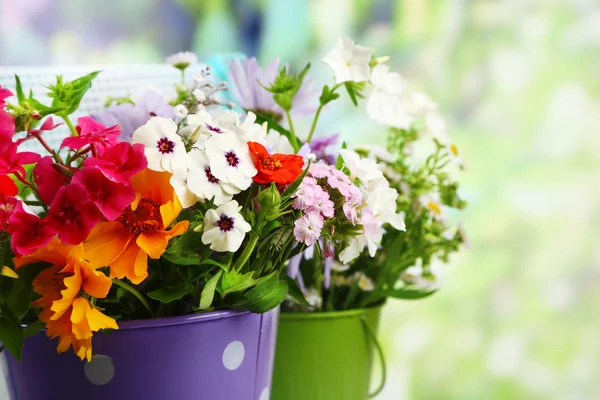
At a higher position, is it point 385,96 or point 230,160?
point 385,96

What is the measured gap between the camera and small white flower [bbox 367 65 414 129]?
70cm

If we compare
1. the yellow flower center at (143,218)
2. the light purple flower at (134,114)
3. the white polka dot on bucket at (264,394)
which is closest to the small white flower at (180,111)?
the light purple flower at (134,114)

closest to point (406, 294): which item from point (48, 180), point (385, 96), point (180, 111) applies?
point (385, 96)

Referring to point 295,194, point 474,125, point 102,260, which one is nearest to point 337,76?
point 295,194

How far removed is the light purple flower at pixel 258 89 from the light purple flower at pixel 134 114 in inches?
3.1

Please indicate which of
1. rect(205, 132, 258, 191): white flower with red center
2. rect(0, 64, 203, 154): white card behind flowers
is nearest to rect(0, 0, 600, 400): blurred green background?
rect(0, 64, 203, 154): white card behind flowers

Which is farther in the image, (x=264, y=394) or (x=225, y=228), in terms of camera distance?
(x=264, y=394)

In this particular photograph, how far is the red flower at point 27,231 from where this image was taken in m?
0.47

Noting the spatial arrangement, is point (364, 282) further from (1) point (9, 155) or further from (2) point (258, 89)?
(1) point (9, 155)

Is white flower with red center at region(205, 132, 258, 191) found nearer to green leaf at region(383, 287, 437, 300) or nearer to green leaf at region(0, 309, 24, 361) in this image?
green leaf at region(0, 309, 24, 361)

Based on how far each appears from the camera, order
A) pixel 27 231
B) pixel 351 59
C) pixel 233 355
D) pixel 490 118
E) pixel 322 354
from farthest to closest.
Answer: pixel 490 118
pixel 322 354
pixel 351 59
pixel 233 355
pixel 27 231

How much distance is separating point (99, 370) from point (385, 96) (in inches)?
13.9

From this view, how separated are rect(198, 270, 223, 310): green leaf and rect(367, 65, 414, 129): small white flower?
0.25 metres

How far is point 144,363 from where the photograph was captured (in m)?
0.54
